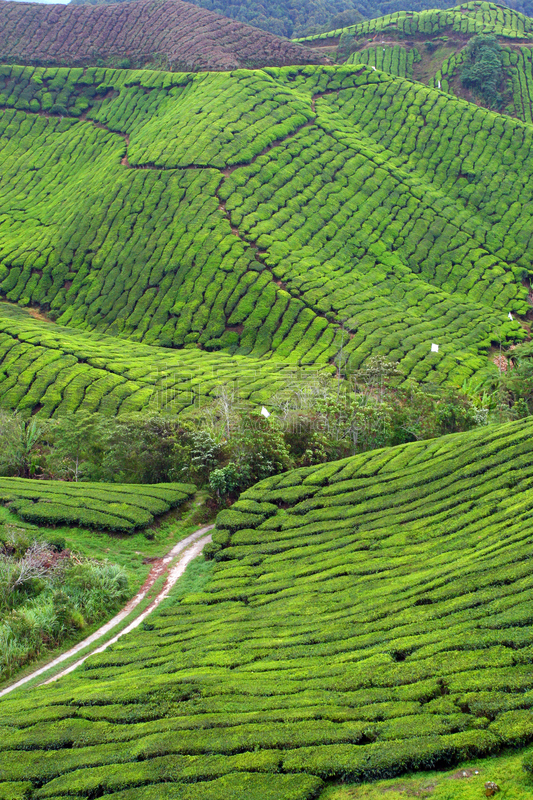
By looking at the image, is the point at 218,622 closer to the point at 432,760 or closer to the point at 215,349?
the point at 432,760

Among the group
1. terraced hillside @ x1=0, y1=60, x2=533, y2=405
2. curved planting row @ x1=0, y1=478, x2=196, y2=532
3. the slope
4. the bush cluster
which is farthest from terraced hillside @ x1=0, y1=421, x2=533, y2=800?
the slope

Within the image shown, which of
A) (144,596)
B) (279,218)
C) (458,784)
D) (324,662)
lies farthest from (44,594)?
(279,218)

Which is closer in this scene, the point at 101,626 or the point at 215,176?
the point at 101,626

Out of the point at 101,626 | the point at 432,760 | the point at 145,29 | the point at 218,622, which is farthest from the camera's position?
the point at 145,29

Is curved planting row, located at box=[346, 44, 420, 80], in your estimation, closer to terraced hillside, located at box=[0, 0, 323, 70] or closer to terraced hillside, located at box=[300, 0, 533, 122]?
terraced hillside, located at box=[300, 0, 533, 122]

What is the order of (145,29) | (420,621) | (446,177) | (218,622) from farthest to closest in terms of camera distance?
(145,29) < (446,177) < (218,622) < (420,621)

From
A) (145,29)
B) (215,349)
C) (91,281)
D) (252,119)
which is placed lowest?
(215,349)

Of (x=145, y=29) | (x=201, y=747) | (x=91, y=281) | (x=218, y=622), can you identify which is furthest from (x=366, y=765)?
(x=145, y=29)

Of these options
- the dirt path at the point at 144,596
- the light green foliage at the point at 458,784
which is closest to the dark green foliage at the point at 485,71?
the dirt path at the point at 144,596
